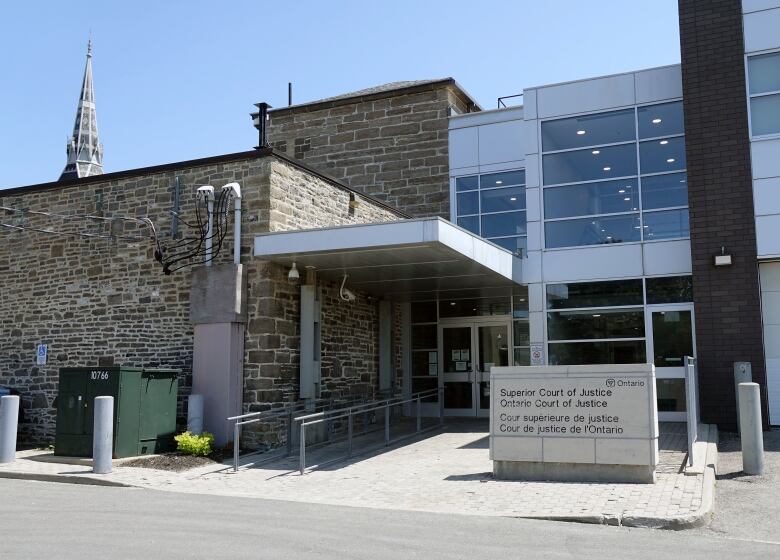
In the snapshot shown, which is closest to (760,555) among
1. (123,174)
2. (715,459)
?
(715,459)

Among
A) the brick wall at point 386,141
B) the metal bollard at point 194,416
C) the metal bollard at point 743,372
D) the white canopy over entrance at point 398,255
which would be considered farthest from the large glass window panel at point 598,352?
the metal bollard at point 194,416

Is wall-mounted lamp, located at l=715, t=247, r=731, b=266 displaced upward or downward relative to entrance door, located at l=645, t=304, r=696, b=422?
upward

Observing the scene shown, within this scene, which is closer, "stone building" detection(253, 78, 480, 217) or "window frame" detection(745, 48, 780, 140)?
"window frame" detection(745, 48, 780, 140)

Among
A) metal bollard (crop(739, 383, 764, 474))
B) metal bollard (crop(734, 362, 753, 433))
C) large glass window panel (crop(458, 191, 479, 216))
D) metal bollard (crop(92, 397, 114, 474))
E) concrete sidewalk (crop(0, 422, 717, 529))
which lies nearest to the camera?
concrete sidewalk (crop(0, 422, 717, 529))

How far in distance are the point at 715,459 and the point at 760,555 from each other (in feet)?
15.0

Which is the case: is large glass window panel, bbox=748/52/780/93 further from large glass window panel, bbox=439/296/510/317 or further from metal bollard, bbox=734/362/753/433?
large glass window panel, bbox=439/296/510/317

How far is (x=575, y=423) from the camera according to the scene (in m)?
10.1

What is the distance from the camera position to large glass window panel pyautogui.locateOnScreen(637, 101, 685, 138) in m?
15.9

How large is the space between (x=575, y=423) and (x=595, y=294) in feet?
21.6

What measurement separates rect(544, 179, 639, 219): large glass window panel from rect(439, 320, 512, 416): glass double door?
4.01m

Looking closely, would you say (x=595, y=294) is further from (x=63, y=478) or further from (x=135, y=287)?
(x=63, y=478)

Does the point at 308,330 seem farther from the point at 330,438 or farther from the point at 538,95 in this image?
the point at 538,95

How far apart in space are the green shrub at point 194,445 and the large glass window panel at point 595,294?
303 inches

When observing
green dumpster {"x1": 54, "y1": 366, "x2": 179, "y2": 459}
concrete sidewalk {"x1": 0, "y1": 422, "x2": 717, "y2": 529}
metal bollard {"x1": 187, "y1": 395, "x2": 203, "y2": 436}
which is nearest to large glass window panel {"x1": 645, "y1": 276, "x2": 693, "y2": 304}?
concrete sidewalk {"x1": 0, "y1": 422, "x2": 717, "y2": 529}
